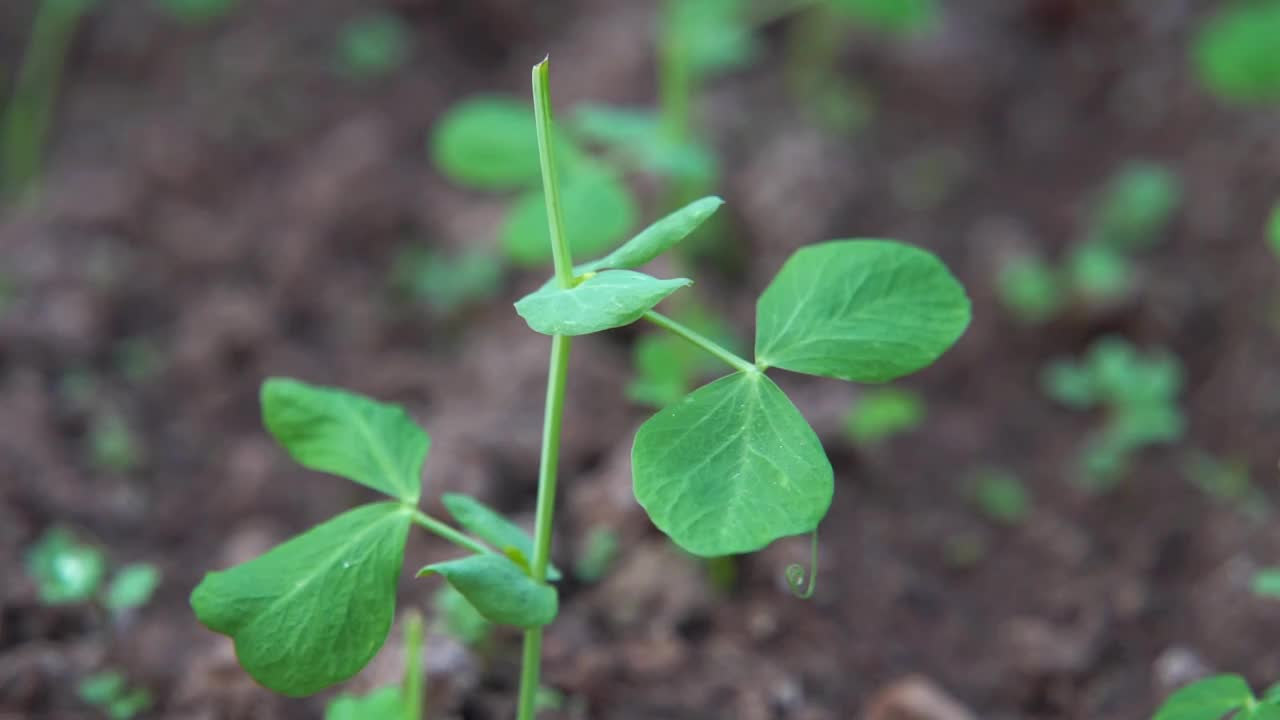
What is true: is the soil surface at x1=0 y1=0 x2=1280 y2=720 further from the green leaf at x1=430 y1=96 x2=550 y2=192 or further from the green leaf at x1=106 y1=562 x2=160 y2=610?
the green leaf at x1=430 y1=96 x2=550 y2=192

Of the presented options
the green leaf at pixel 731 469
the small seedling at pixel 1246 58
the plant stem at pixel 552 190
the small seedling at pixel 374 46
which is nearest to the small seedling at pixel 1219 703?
the green leaf at pixel 731 469

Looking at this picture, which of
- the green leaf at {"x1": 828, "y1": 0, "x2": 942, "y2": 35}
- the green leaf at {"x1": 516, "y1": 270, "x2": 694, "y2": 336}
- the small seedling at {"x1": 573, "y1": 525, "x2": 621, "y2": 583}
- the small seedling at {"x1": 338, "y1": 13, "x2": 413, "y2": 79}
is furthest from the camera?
the small seedling at {"x1": 338, "y1": 13, "x2": 413, "y2": 79}

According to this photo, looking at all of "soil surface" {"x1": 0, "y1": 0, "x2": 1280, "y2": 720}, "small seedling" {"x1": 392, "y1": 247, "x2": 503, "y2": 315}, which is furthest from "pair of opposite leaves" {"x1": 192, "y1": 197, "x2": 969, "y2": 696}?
"small seedling" {"x1": 392, "y1": 247, "x2": 503, "y2": 315}

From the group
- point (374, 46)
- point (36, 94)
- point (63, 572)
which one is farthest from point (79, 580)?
point (374, 46)

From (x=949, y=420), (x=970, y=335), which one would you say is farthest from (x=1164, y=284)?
(x=949, y=420)

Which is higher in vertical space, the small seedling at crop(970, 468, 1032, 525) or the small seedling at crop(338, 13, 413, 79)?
the small seedling at crop(338, 13, 413, 79)

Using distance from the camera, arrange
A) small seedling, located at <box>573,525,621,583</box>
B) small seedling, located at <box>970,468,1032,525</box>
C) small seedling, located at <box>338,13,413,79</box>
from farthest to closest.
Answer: small seedling, located at <box>338,13,413,79</box>
small seedling, located at <box>970,468,1032,525</box>
small seedling, located at <box>573,525,621,583</box>

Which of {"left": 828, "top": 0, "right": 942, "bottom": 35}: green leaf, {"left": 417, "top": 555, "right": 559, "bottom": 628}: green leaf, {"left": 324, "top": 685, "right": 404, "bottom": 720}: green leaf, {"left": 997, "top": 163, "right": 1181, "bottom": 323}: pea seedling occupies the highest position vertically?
{"left": 828, "top": 0, "right": 942, "bottom": 35}: green leaf
